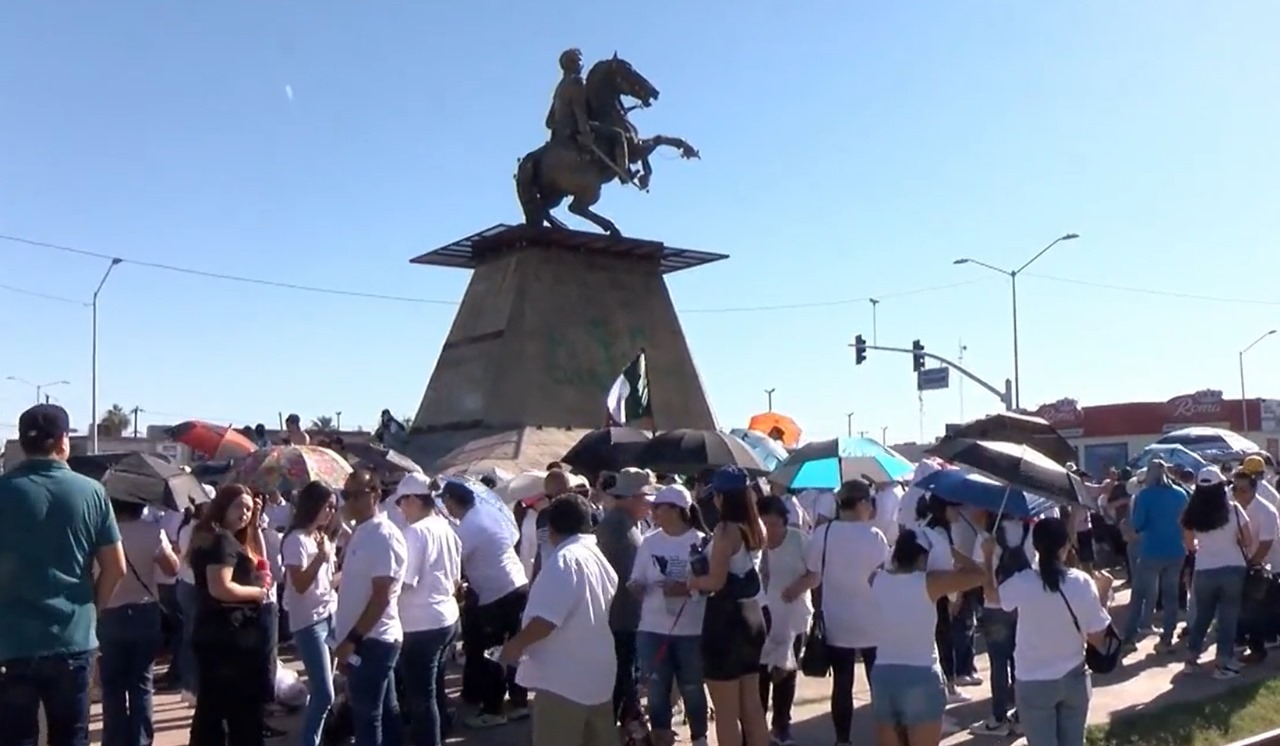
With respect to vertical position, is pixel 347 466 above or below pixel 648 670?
above

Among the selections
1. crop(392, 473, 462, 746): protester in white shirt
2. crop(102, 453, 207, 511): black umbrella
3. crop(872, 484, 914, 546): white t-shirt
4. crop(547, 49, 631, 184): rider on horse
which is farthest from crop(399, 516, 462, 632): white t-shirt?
crop(547, 49, 631, 184): rider on horse

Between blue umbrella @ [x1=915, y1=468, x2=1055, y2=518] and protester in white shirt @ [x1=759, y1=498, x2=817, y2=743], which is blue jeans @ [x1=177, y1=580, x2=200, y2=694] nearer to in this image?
protester in white shirt @ [x1=759, y1=498, x2=817, y2=743]

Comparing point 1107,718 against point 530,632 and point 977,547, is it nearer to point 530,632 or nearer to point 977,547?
point 977,547

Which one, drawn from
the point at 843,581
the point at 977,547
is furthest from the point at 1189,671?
the point at 843,581

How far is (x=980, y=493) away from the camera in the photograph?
23.7 feet

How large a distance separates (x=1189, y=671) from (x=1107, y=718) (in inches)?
80.0

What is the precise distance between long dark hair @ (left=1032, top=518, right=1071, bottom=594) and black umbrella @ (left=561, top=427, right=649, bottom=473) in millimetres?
7016

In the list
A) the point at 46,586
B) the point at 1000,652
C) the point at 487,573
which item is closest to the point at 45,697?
the point at 46,586

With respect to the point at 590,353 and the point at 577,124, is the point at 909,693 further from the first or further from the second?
the point at 577,124

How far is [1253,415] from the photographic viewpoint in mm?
56938

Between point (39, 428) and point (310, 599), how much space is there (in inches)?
86.3

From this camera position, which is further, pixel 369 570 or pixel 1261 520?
pixel 1261 520

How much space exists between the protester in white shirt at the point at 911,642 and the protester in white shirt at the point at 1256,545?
5.70 meters

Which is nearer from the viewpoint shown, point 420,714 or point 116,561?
point 116,561
